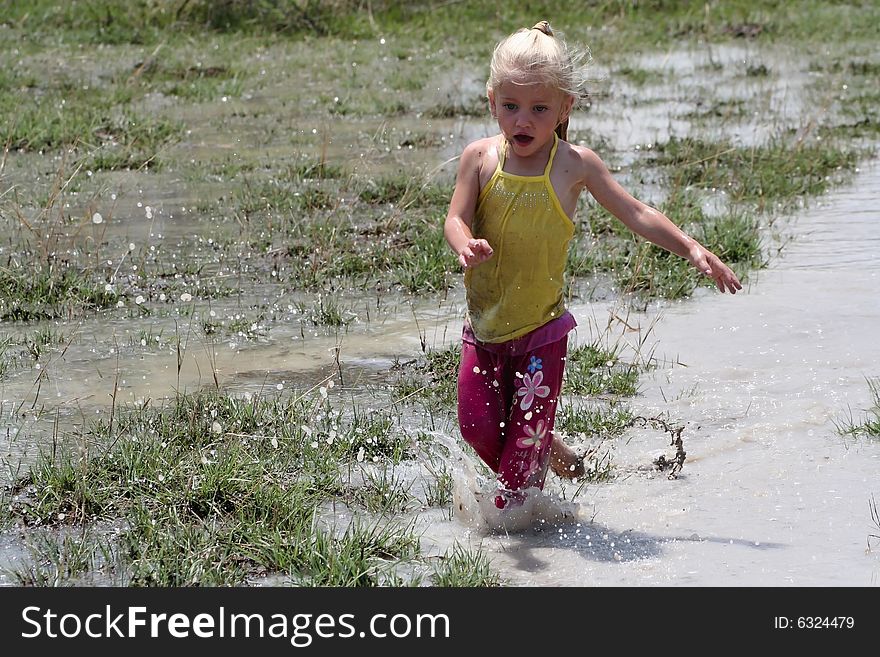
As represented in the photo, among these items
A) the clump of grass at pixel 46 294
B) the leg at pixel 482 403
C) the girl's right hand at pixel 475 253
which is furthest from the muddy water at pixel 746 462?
the clump of grass at pixel 46 294

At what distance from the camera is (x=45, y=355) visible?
17.9 ft

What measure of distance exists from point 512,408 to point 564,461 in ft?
1.13

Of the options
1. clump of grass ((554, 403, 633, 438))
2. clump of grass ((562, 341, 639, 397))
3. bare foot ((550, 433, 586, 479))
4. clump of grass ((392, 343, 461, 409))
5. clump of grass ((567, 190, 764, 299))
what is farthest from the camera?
clump of grass ((567, 190, 764, 299))

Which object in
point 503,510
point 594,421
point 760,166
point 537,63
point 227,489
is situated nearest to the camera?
point 537,63

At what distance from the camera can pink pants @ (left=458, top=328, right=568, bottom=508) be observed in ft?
13.1

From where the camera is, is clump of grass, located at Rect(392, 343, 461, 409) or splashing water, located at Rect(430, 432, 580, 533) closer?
splashing water, located at Rect(430, 432, 580, 533)

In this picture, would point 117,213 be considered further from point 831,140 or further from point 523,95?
point 831,140

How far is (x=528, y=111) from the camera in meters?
3.88

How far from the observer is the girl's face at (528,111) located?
3850 mm

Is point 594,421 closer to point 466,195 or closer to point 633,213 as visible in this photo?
point 633,213

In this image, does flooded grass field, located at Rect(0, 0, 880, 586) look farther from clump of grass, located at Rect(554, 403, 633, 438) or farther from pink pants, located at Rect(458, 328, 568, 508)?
pink pants, located at Rect(458, 328, 568, 508)

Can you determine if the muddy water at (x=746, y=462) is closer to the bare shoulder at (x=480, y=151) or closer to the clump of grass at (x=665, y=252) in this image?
the clump of grass at (x=665, y=252)

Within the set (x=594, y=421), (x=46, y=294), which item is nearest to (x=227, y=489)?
(x=594, y=421)

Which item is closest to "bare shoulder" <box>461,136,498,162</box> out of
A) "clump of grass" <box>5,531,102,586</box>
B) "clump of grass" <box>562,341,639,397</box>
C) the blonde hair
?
the blonde hair
